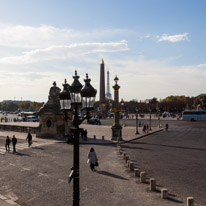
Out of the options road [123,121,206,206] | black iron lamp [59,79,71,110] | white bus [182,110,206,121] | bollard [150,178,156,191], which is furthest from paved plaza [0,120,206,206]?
white bus [182,110,206,121]

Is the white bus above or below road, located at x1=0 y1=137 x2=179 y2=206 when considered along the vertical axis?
above

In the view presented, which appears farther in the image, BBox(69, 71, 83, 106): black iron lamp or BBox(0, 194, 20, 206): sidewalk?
BBox(0, 194, 20, 206): sidewalk

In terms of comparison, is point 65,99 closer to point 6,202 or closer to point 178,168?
point 6,202

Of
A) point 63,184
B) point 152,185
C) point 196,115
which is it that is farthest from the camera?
point 196,115

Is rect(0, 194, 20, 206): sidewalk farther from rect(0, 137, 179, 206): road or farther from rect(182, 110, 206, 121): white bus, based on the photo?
rect(182, 110, 206, 121): white bus

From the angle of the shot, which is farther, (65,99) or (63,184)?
(63,184)

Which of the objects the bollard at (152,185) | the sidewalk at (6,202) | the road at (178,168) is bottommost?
the sidewalk at (6,202)

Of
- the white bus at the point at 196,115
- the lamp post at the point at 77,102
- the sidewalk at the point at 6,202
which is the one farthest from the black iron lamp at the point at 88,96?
the white bus at the point at 196,115

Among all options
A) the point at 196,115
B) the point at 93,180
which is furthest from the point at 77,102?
the point at 196,115

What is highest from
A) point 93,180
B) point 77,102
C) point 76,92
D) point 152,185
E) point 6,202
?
point 76,92

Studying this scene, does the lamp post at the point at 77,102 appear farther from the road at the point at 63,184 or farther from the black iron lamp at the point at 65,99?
the road at the point at 63,184

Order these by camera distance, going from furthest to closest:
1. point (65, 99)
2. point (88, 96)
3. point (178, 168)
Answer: point (178, 168) → point (65, 99) → point (88, 96)

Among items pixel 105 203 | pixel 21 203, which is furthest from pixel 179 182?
pixel 21 203

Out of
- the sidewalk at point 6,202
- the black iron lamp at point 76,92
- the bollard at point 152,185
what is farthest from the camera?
the bollard at point 152,185
